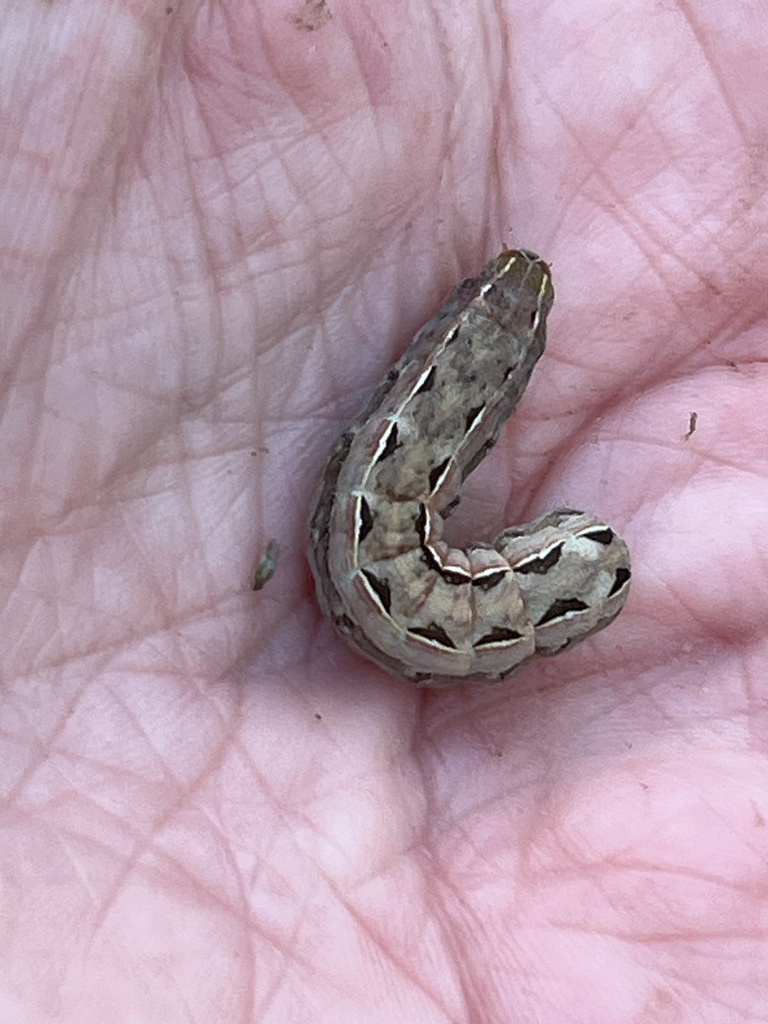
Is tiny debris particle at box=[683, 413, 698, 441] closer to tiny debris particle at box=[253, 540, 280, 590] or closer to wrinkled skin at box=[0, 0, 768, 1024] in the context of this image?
wrinkled skin at box=[0, 0, 768, 1024]

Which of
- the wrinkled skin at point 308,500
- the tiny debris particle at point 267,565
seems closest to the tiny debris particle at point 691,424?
the wrinkled skin at point 308,500

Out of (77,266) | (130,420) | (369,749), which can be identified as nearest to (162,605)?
(130,420)

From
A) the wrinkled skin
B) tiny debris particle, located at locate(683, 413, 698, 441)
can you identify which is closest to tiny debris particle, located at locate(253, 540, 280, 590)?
the wrinkled skin

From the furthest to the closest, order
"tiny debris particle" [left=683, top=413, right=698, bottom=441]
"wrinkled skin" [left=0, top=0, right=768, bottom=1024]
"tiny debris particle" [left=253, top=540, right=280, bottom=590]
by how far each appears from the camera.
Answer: "tiny debris particle" [left=683, top=413, right=698, bottom=441] → "tiny debris particle" [left=253, top=540, right=280, bottom=590] → "wrinkled skin" [left=0, top=0, right=768, bottom=1024]

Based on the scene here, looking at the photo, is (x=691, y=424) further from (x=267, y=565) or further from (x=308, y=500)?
(x=267, y=565)

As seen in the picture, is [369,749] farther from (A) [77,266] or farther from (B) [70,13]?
(B) [70,13]

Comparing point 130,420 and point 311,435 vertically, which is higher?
point 130,420

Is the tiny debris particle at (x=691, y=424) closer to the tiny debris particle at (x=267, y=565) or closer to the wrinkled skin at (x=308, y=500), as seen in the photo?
the wrinkled skin at (x=308, y=500)
